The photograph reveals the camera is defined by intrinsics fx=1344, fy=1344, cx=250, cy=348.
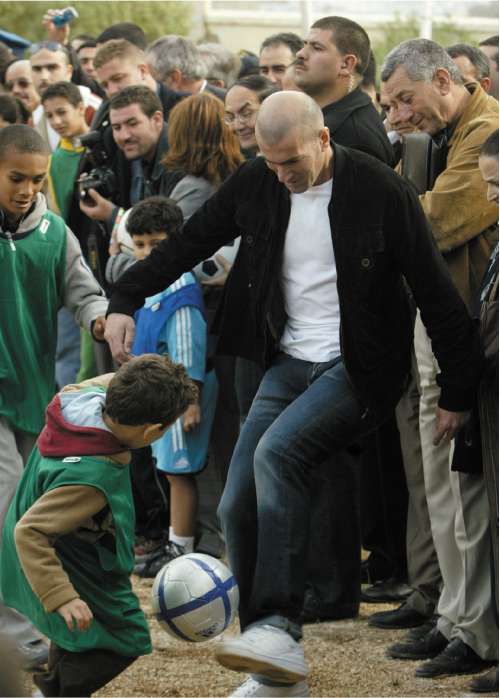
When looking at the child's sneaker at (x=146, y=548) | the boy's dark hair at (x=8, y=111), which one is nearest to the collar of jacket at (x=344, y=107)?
the child's sneaker at (x=146, y=548)

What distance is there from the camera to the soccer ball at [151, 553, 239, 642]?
472 cm

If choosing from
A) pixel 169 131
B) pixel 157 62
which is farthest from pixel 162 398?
pixel 157 62

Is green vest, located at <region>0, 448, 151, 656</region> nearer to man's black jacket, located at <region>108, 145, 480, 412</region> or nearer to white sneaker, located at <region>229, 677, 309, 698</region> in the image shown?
white sneaker, located at <region>229, 677, 309, 698</region>

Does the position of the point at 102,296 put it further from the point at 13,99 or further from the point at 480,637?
the point at 13,99

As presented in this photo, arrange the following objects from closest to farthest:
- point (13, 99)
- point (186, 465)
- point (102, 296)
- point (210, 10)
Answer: point (102, 296) < point (186, 465) < point (13, 99) < point (210, 10)

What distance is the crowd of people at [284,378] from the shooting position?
15.5 ft

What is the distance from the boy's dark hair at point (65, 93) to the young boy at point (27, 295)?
→ 2.91 m

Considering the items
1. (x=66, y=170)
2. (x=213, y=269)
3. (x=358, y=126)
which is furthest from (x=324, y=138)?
(x=66, y=170)

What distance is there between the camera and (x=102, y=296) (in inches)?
244

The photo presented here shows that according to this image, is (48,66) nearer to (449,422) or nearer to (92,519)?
(449,422)

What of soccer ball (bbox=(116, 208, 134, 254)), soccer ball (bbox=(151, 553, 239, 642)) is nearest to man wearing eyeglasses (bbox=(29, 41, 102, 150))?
soccer ball (bbox=(116, 208, 134, 254))

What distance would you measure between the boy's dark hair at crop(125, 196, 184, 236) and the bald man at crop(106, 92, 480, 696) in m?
1.57

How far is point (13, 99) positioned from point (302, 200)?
3.93 m

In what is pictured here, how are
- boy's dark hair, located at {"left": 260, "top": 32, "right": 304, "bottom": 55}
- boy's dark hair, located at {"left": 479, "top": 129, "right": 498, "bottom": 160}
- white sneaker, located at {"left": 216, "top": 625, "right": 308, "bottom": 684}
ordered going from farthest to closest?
boy's dark hair, located at {"left": 260, "top": 32, "right": 304, "bottom": 55} < boy's dark hair, located at {"left": 479, "top": 129, "right": 498, "bottom": 160} < white sneaker, located at {"left": 216, "top": 625, "right": 308, "bottom": 684}
